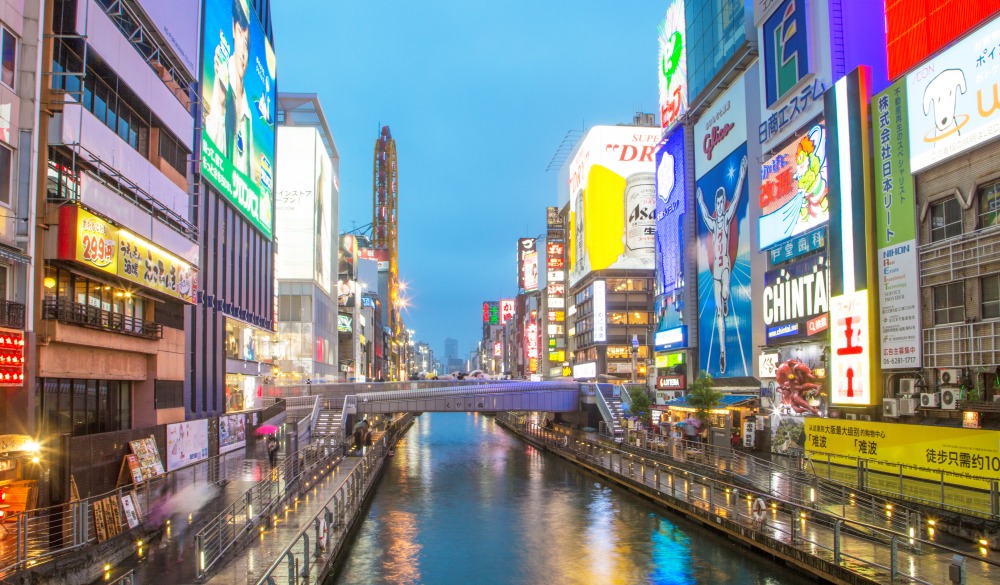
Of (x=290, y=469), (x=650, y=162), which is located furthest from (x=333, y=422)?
(x=650, y=162)

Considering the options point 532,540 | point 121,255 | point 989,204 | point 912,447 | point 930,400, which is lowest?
point 532,540

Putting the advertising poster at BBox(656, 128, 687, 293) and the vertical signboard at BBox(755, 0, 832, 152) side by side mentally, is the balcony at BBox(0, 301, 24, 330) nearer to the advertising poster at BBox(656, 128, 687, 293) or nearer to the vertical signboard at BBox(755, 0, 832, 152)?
the vertical signboard at BBox(755, 0, 832, 152)

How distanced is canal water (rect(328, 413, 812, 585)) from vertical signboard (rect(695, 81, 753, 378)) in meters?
16.1

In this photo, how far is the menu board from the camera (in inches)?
1064

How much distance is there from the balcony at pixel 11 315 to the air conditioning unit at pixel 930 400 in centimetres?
2889

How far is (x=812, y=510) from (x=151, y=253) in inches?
923

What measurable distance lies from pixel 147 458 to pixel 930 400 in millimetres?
27561

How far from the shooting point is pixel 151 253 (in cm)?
2947

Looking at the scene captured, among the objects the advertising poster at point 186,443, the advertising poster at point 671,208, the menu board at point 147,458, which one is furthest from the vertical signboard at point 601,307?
the menu board at point 147,458

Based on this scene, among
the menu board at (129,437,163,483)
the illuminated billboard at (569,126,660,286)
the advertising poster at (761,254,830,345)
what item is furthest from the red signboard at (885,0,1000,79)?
the illuminated billboard at (569,126,660,286)

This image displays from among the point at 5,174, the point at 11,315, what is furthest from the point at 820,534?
the point at 5,174

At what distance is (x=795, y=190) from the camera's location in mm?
43031

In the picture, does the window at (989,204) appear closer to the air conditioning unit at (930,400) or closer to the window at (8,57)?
the air conditioning unit at (930,400)

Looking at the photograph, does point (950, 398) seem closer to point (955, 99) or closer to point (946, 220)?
point (946, 220)
